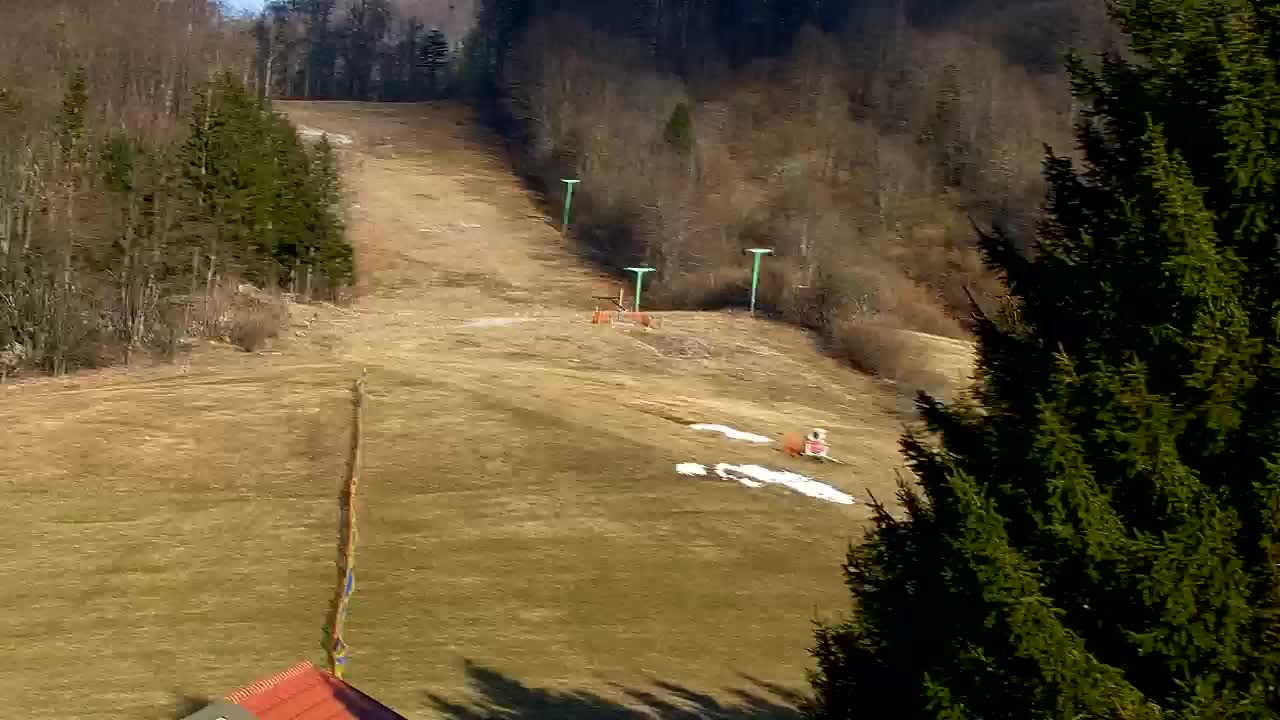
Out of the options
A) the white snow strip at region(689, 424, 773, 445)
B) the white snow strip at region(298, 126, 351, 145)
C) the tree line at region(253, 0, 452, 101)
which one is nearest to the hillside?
the white snow strip at region(689, 424, 773, 445)

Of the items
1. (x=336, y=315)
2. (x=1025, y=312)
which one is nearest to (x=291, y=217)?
(x=336, y=315)

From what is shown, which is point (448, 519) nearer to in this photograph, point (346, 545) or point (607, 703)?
point (346, 545)

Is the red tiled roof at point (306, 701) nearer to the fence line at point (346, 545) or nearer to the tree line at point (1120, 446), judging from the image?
the tree line at point (1120, 446)

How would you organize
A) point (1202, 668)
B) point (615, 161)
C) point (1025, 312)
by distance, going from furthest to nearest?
point (615, 161), point (1025, 312), point (1202, 668)

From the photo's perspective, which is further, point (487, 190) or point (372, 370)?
point (487, 190)

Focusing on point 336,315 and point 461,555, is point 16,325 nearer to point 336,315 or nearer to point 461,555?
point 336,315
